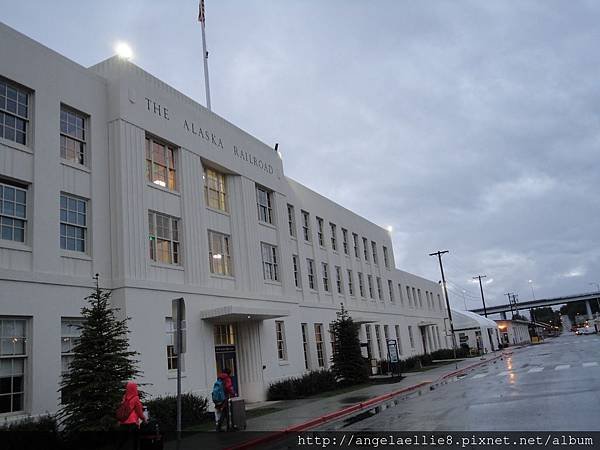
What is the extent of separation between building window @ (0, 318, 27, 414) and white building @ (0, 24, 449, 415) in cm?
A: 3

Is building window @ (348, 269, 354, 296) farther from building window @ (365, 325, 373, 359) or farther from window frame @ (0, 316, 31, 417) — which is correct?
window frame @ (0, 316, 31, 417)

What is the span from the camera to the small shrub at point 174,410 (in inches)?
614

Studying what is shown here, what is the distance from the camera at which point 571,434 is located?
9.68 m

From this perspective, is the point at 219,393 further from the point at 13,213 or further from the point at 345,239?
the point at 345,239

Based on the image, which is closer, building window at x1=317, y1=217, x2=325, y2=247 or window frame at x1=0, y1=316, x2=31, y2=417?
window frame at x1=0, y1=316, x2=31, y2=417

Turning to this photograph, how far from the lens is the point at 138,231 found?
18.3 meters

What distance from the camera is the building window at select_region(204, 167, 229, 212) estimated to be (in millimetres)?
23141

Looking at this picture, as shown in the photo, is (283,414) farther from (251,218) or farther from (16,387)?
(251,218)

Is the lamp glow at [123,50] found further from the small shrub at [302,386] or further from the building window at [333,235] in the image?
the building window at [333,235]

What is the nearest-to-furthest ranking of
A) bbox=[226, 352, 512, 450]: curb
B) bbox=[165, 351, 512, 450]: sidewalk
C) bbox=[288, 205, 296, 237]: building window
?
bbox=[226, 352, 512, 450]: curb, bbox=[165, 351, 512, 450]: sidewalk, bbox=[288, 205, 296, 237]: building window

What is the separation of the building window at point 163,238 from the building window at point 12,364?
17.1ft

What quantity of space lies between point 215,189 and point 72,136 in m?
7.17

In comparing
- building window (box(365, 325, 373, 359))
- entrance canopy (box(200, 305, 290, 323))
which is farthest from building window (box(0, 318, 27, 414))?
building window (box(365, 325, 373, 359))

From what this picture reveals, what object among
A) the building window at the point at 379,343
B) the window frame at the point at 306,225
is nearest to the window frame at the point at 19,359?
the window frame at the point at 306,225
